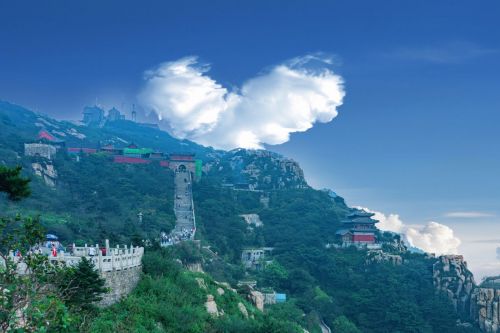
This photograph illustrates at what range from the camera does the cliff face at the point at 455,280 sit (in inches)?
1972

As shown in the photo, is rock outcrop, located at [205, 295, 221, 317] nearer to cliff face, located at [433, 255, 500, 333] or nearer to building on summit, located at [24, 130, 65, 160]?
cliff face, located at [433, 255, 500, 333]

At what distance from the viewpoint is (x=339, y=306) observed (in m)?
46.8

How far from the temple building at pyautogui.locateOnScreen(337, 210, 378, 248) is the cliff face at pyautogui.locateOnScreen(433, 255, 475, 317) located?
32.5ft

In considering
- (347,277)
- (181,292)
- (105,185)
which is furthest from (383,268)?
(181,292)

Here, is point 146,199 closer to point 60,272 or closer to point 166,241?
point 166,241

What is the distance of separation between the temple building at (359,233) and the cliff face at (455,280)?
9915 millimetres

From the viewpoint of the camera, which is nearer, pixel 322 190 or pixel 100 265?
pixel 100 265

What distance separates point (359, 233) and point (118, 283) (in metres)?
47.3

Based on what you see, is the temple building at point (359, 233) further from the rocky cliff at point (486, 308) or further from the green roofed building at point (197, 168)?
the green roofed building at point (197, 168)

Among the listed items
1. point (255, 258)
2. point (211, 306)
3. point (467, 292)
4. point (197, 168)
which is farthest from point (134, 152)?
point (211, 306)

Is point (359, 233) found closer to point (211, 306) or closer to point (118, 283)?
point (211, 306)

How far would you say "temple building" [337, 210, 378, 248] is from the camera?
62.8 metres

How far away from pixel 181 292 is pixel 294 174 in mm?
63952

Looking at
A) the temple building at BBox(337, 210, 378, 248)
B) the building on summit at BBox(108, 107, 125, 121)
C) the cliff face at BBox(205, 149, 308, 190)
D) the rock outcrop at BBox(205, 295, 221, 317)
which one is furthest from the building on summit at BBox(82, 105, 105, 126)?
the rock outcrop at BBox(205, 295, 221, 317)
